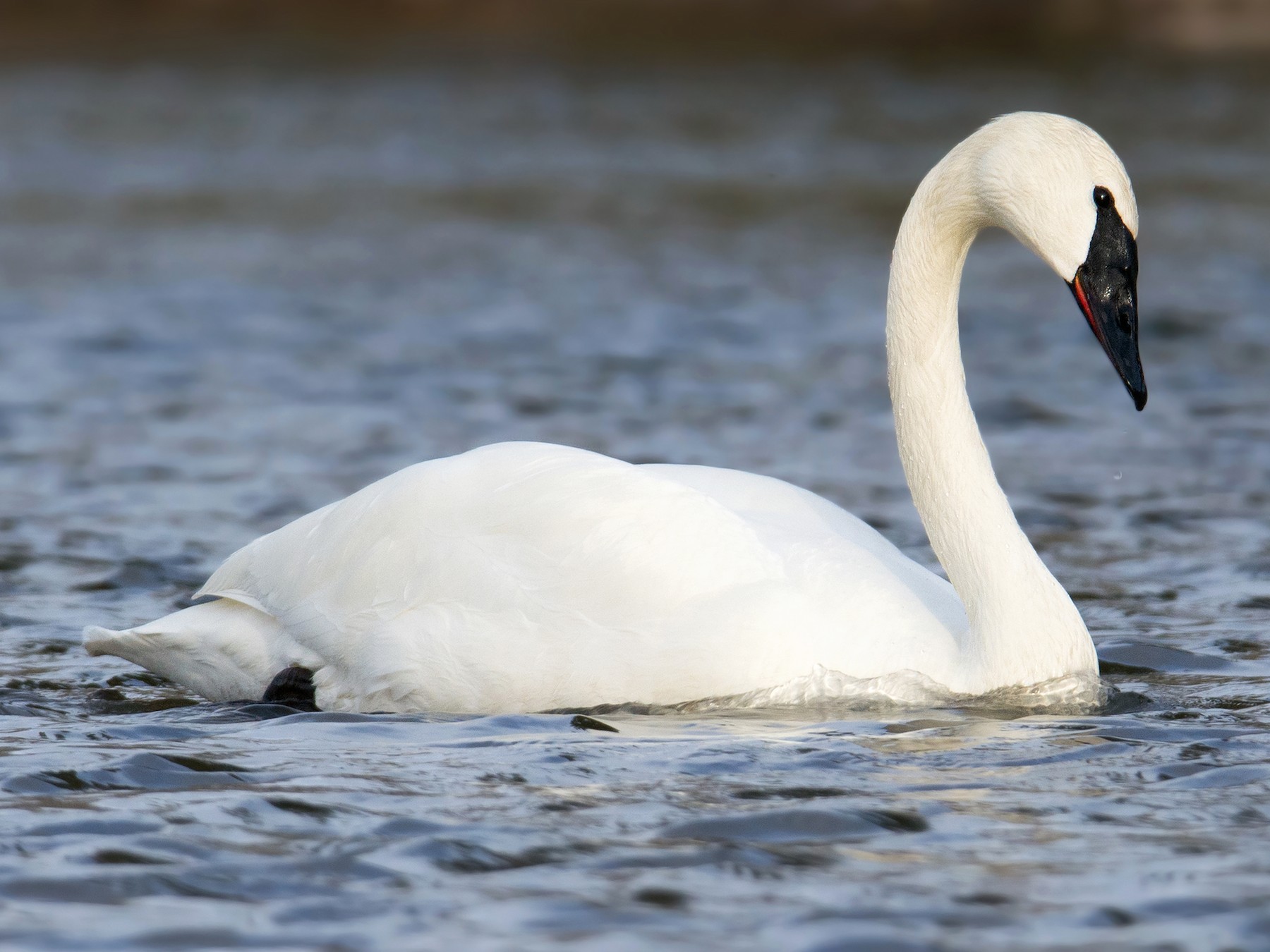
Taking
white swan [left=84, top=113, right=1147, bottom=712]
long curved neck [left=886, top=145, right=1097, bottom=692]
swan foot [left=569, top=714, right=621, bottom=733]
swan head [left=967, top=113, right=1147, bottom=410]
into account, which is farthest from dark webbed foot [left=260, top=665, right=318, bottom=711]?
swan head [left=967, top=113, right=1147, bottom=410]

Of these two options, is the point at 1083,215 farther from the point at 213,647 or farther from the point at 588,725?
the point at 213,647

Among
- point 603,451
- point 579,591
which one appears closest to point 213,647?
point 579,591

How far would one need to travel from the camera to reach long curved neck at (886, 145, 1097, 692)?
5504mm

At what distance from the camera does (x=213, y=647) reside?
5977 mm

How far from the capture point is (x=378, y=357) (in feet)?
40.7

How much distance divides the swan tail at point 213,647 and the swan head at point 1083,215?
2.34 meters

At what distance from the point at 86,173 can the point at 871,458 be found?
12649mm

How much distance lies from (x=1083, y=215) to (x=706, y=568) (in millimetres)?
1332

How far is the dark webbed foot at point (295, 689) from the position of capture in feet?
18.9

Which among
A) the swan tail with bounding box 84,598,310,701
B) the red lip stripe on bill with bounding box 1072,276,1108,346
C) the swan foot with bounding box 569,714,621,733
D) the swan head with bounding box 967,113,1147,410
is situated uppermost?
the swan head with bounding box 967,113,1147,410

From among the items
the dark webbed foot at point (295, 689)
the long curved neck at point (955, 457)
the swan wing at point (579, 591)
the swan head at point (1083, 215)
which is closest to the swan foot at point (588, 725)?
the swan wing at point (579, 591)

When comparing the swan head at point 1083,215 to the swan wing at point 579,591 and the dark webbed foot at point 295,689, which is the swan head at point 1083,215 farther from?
the dark webbed foot at point 295,689

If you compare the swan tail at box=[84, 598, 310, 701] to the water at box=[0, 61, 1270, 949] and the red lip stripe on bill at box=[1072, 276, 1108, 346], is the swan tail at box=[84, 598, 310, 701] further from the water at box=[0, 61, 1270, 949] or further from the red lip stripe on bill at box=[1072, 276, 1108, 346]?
the red lip stripe on bill at box=[1072, 276, 1108, 346]

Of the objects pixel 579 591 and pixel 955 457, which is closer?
pixel 579 591
